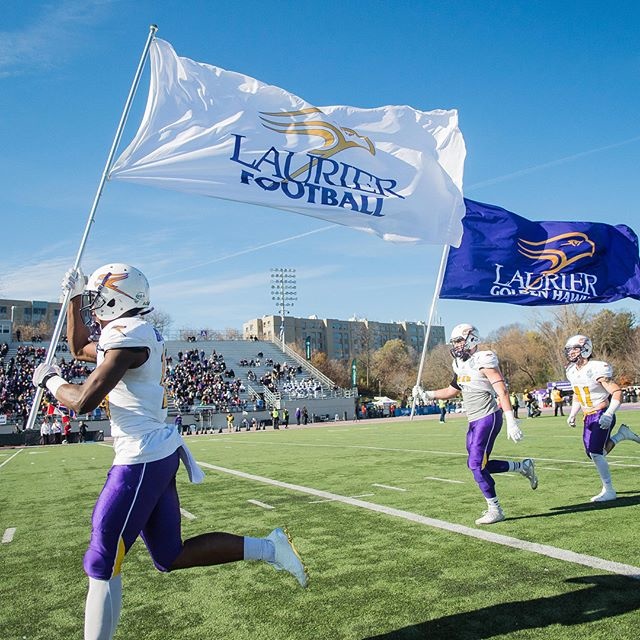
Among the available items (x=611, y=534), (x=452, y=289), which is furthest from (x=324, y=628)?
(x=452, y=289)

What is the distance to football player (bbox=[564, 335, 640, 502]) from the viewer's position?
290 inches

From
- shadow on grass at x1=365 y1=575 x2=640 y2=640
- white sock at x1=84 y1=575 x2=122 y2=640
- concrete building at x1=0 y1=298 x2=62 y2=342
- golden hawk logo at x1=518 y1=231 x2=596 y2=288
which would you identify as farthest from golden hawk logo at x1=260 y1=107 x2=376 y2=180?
concrete building at x1=0 y1=298 x2=62 y2=342

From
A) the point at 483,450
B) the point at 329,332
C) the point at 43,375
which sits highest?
the point at 329,332

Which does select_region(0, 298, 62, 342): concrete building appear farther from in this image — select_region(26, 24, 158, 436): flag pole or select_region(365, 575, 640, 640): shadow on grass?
select_region(365, 575, 640, 640): shadow on grass

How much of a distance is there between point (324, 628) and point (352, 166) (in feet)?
20.2

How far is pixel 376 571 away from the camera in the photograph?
4785mm

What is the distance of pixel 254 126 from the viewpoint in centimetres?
761

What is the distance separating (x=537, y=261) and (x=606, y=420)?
6.65 metres

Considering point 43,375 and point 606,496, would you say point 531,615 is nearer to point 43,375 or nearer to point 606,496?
point 43,375

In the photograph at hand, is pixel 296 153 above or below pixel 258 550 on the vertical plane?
above

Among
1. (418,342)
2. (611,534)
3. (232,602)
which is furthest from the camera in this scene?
(418,342)

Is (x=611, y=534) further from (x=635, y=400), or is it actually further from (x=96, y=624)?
(x=635, y=400)

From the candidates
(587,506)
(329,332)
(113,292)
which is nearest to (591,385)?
(587,506)

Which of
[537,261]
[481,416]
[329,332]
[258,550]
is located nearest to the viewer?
[258,550]
